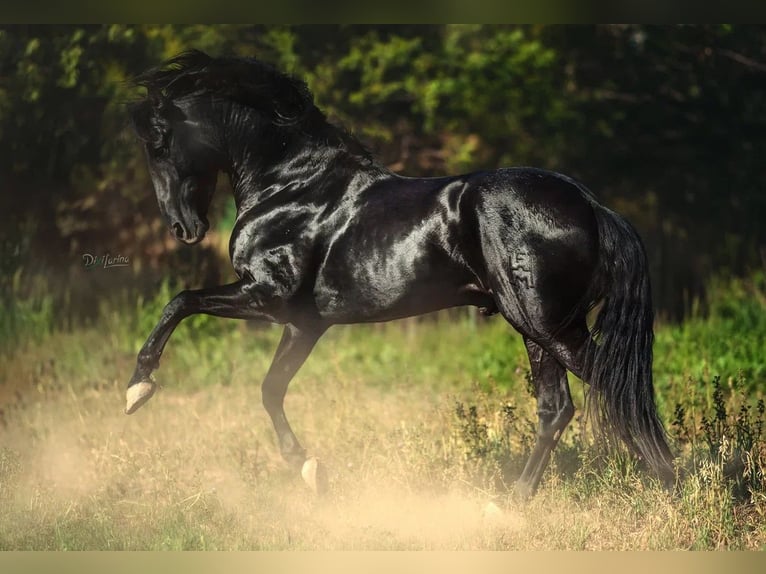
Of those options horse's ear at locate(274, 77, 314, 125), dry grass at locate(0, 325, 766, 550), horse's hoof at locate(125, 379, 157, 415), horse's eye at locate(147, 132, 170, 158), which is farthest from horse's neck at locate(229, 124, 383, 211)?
dry grass at locate(0, 325, 766, 550)

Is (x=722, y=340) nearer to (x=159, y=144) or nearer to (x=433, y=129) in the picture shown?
(x=433, y=129)

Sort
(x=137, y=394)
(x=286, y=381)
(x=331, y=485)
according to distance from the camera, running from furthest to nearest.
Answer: (x=331, y=485) < (x=286, y=381) < (x=137, y=394)

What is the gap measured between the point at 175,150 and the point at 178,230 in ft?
1.42

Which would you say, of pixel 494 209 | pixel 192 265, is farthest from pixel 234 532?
pixel 192 265

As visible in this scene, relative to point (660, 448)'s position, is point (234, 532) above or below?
below

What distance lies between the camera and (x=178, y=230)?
5.70 m

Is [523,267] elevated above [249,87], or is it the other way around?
[249,87]

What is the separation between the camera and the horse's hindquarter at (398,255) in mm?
5293

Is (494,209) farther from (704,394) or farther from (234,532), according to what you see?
(704,394)

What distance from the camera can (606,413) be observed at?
5219 millimetres

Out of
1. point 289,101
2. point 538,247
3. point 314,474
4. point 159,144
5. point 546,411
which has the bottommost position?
point 314,474

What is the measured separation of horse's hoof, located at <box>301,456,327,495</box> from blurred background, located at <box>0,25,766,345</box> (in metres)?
4.42

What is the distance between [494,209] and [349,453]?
218 cm

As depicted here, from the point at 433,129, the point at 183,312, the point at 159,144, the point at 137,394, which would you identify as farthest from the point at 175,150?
the point at 433,129
